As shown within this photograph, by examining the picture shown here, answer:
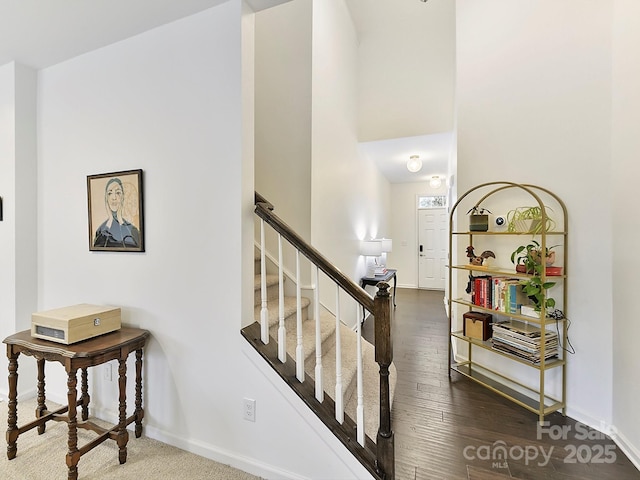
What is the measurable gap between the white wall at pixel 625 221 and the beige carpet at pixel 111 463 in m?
2.32

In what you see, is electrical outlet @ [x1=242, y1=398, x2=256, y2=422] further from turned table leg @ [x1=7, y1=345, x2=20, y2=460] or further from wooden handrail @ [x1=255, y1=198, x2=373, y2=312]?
turned table leg @ [x1=7, y1=345, x2=20, y2=460]

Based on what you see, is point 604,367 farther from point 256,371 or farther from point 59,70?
point 59,70

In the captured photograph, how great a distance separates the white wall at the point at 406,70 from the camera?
12.8 feet

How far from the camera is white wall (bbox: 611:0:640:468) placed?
180 cm

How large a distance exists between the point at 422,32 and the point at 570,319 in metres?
3.95

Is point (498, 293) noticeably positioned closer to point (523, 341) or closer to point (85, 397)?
point (523, 341)

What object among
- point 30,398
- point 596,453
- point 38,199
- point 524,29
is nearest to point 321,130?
point 524,29

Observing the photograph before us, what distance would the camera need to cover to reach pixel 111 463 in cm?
170

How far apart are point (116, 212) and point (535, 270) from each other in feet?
9.77

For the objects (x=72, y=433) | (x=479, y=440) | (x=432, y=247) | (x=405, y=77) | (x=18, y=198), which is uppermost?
(x=405, y=77)

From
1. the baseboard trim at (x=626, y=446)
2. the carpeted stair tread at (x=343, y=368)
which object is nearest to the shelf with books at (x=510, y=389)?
the baseboard trim at (x=626, y=446)

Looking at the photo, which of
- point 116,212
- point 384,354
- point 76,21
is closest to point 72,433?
point 116,212

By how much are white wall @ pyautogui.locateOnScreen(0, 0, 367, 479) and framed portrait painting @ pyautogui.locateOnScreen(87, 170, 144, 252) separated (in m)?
0.06

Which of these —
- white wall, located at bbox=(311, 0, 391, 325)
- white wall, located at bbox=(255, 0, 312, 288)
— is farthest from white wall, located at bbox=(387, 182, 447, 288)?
white wall, located at bbox=(255, 0, 312, 288)
